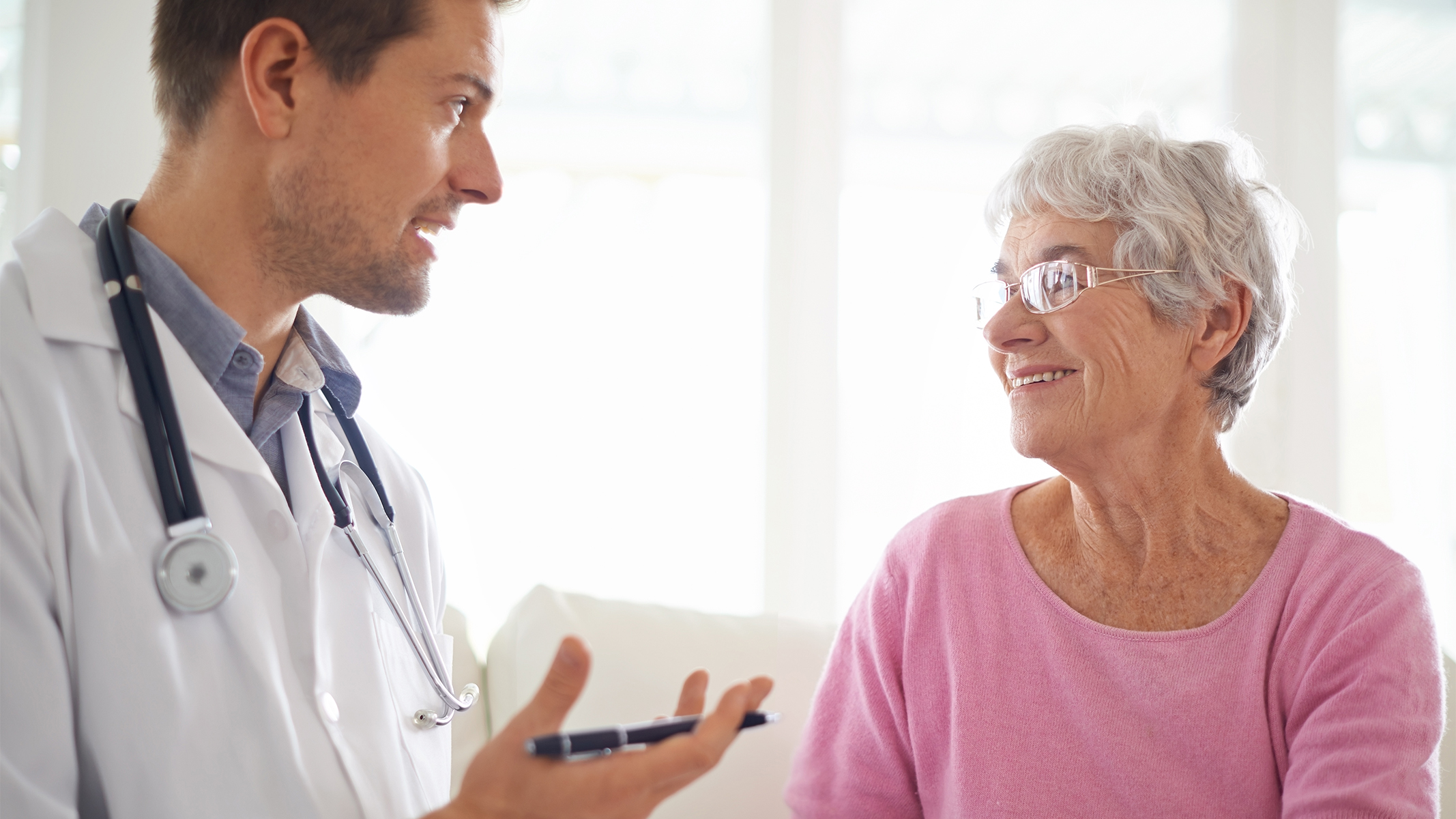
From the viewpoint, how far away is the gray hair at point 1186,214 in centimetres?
151

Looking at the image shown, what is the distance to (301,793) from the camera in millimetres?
973

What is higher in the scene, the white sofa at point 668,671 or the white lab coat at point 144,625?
the white lab coat at point 144,625

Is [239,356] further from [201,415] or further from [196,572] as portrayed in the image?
[196,572]

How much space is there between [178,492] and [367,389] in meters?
1.36

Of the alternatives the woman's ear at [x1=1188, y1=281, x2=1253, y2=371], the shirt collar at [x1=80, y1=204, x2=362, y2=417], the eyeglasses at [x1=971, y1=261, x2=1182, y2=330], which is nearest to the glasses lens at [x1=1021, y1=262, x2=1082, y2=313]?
the eyeglasses at [x1=971, y1=261, x2=1182, y2=330]

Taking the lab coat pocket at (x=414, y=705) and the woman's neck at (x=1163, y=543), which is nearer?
the lab coat pocket at (x=414, y=705)

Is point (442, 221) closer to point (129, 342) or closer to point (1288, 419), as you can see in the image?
point (129, 342)

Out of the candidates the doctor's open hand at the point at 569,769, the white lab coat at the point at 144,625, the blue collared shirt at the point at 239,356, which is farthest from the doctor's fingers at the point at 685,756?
the blue collared shirt at the point at 239,356

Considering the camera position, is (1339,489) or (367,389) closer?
(367,389)

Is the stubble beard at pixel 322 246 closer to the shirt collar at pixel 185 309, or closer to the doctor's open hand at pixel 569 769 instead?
the shirt collar at pixel 185 309

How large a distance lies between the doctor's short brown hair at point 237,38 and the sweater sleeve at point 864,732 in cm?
112

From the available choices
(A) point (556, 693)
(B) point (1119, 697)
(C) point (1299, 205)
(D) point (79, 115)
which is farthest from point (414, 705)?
(C) point (1299, 205)

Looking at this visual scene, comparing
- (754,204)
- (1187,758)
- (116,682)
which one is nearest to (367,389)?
(754,204)

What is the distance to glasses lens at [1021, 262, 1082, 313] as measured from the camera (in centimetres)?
153
